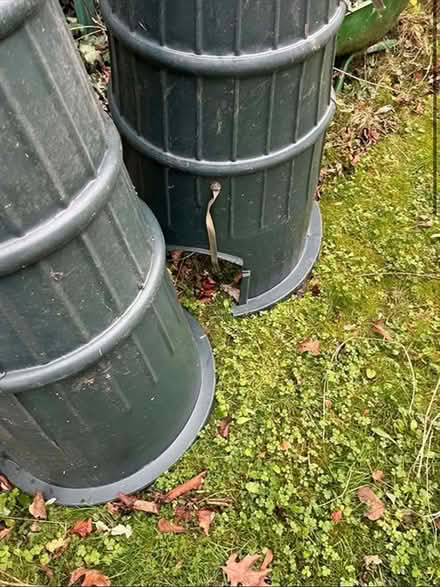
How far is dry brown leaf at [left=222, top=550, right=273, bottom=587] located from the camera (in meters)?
1.71

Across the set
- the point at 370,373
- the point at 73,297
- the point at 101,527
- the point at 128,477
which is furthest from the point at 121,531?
the point at 370,373

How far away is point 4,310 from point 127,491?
3.20ft

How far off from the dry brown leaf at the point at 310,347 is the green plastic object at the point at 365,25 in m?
1.71

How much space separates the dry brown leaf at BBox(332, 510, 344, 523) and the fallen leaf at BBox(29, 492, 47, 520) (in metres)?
0.97

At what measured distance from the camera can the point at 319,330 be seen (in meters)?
2.31

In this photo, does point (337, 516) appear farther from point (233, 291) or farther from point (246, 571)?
point (233, 291)

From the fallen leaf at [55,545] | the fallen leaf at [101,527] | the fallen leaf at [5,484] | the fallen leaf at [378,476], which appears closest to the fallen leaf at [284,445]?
the fallen leaf at [378,476]

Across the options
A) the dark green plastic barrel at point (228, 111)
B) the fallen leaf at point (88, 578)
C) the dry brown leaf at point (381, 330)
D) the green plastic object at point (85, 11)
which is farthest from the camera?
the green plastic object at point (85, 11)

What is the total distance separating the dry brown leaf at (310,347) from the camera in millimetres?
2225

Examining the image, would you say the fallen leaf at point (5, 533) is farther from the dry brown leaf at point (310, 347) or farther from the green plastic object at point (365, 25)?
the green plastic object at point (365, 25)

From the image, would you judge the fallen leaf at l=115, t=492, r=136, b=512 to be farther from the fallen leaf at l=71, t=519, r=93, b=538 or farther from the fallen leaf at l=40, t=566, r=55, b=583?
the fallen leaf at l=40, t=566, r=55, b=583

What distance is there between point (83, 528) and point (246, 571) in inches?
21.7

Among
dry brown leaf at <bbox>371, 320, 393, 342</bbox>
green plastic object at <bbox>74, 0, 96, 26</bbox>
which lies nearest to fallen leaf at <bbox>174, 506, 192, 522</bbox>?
dry brown leaf at <bbox>371, 320, 393, 342</bbox>

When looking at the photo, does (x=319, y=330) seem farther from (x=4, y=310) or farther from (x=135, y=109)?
(x=4, y=310)
